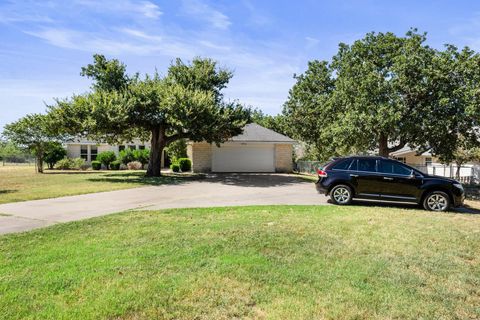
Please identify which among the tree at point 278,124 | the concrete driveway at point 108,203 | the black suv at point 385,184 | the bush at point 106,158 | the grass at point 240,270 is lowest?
the grass at point 240,270

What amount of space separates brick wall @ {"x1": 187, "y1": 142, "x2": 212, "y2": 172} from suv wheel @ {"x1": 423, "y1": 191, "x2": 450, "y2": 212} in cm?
2027

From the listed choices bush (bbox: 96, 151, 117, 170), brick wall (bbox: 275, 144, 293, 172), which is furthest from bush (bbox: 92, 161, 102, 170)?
brick wall (bbox: 275, 144, 293, 172)

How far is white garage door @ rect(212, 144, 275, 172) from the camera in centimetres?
3031

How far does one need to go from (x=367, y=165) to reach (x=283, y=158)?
741 inches

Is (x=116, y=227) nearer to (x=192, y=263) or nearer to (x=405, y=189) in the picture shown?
(x=192, y=263)

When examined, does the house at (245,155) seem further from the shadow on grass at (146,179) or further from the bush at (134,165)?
the bush at (134,165)

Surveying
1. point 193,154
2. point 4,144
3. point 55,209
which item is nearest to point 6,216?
point 55,209

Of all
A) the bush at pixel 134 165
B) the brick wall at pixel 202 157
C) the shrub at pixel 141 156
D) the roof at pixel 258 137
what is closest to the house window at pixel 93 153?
the shrub at pixel 141 156

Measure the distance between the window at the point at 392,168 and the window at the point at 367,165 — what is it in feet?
0.68

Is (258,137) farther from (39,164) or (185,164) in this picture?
(39,164)

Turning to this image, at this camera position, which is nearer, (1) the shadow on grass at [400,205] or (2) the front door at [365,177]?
(2) the front door at [365,177]

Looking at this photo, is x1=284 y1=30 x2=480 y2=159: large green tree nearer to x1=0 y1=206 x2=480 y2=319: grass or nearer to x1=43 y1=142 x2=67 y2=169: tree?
x1=0 y1=206 x2=480 y2=319: grass

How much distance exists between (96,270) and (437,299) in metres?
4.43

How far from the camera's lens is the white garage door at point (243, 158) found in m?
30.3
